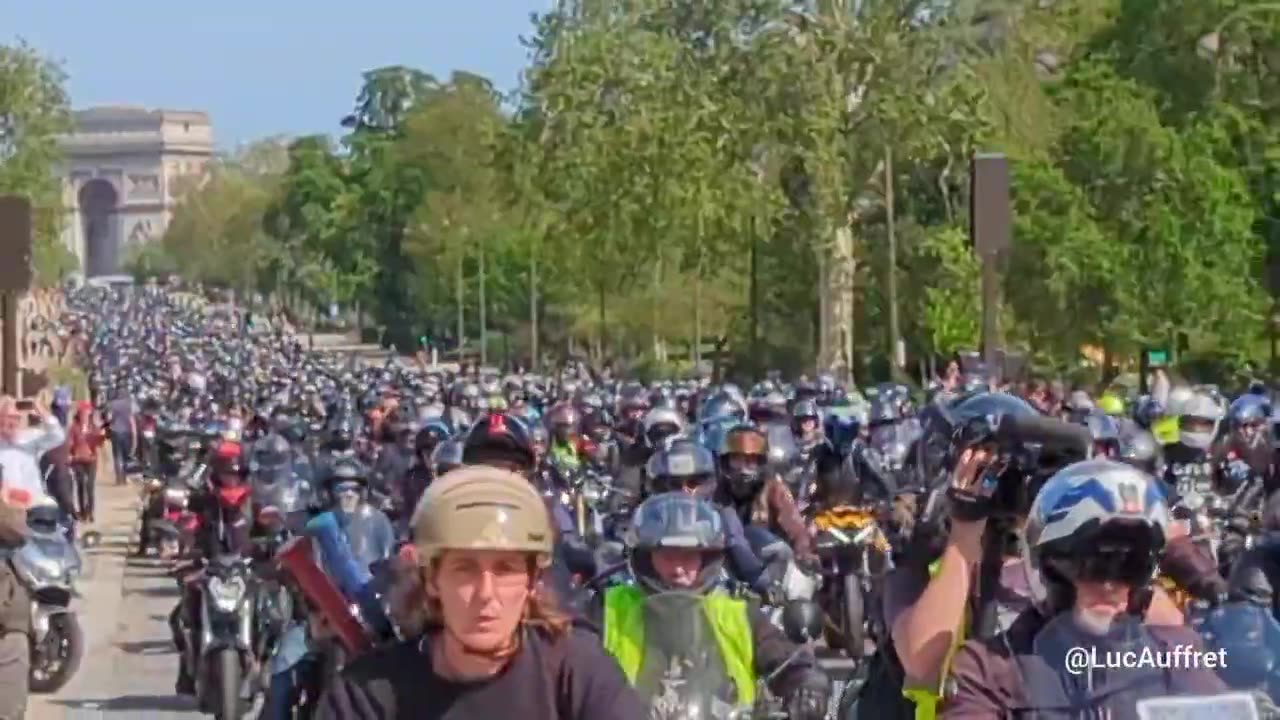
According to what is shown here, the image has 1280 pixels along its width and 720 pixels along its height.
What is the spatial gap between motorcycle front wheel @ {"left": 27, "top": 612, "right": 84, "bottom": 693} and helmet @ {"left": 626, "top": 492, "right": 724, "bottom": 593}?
426 inches

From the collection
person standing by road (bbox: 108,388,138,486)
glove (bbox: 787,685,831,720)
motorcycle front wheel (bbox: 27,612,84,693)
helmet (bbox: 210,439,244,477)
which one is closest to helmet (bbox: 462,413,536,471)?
glove (bbox: 787,685,831,720)

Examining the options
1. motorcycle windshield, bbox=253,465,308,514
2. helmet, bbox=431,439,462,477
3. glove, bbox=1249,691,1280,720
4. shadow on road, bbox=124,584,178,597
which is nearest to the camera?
glove, bbox=1249,691,1280,720

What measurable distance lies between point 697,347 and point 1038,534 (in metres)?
71.3

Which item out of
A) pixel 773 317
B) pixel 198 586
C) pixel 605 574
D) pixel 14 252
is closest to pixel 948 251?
pixel 773 317

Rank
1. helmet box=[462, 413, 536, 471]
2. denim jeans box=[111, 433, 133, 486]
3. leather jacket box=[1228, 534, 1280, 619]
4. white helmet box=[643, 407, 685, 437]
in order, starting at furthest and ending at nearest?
denim jeans box=[111, 433, 133, 486] → white helmet box=[643, 407, 685, 437] → helmet box=[462, 413, 536, 471] → leather jacket box=[1228, 534, 1280, 619]

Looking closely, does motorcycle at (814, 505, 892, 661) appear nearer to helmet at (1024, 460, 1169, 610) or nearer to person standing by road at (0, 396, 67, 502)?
person standing by road at (0, 396, 67, 502)

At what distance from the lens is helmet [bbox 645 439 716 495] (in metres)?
14.7

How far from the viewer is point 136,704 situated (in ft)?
65.9

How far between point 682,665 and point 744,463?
850 centimetres

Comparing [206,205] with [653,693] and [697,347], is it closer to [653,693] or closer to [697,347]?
[697,347]

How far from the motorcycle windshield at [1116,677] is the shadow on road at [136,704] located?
1499cm

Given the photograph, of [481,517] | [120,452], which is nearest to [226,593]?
[481,517]

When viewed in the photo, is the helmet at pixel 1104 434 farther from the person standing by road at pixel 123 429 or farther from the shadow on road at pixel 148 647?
the person standing by road at pixel 123 429

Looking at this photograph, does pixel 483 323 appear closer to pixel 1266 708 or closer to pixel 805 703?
pixel 805 703
